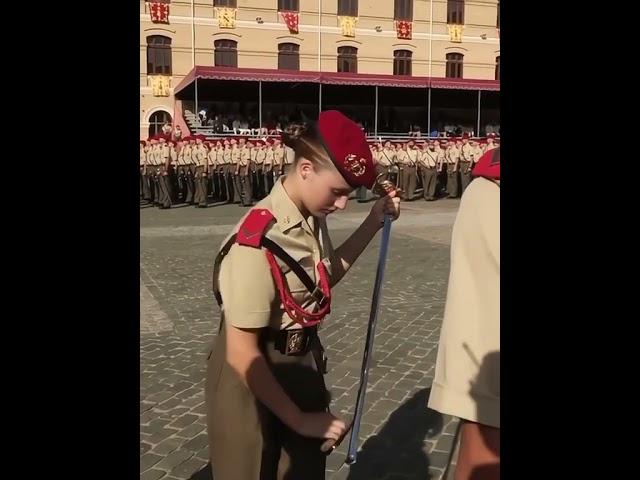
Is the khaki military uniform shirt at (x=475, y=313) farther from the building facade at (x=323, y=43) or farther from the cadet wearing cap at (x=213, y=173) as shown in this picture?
the building facade at (x=323, y=43)

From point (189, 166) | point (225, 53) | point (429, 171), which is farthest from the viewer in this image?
point (225, 53)

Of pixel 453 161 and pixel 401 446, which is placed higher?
pixel 453 161

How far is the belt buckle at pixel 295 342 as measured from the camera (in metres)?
2.03

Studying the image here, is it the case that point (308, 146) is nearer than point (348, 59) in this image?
Yes

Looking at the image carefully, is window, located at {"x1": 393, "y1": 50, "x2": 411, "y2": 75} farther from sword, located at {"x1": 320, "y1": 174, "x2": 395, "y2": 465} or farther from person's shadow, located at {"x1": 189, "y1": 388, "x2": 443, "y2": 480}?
sword, located at {"x1": 320, "y1": 174, "x2": 395, "y2": 465}

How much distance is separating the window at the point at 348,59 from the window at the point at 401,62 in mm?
2188

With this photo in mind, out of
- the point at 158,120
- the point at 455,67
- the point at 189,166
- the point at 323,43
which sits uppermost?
the point at 323,43

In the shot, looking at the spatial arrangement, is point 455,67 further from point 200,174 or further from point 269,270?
point 269,270

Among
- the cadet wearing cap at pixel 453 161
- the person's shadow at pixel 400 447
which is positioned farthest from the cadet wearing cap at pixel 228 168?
the person's shadow at pixel 400 447

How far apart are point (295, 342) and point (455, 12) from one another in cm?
3695

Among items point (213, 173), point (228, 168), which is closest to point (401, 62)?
point (213, 173)

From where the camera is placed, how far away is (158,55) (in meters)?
31.8
